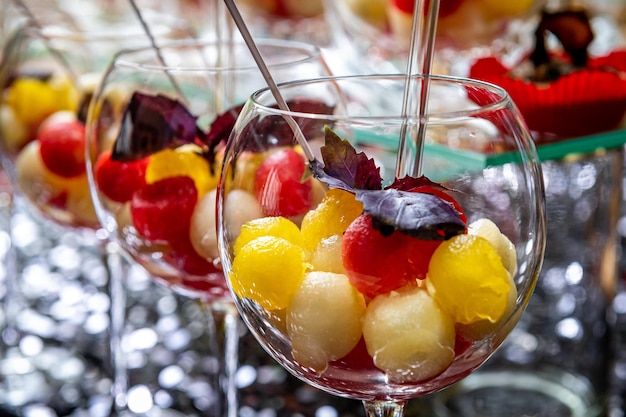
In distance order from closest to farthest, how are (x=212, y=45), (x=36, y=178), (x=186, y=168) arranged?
1. (x=186, y=168)
2. (x=212, y=45)
3. (x=36, y=178)

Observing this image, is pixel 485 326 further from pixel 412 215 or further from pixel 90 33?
pixel 90 33

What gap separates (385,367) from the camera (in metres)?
0.42

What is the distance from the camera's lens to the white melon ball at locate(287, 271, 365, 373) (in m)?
0.42

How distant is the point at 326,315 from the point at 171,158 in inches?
8.2

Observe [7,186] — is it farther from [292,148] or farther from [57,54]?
[292,148]

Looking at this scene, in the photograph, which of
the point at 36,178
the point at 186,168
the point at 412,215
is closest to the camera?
the point at 412,215

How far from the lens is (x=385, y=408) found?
48 cm

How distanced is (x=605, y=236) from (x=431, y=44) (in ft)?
1.55

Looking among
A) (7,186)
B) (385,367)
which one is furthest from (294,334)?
(7,186)

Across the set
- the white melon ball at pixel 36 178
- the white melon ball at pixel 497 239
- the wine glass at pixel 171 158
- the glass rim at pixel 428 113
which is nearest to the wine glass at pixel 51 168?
the white melon ball at pixel 36 178

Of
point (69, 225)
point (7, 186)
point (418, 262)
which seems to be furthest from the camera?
point (7, 186)

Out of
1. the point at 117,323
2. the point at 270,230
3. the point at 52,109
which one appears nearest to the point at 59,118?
the point at 52,109

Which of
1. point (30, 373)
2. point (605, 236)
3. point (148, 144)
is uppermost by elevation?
point (148, 144)

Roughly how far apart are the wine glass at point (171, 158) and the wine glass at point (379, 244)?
10cm
